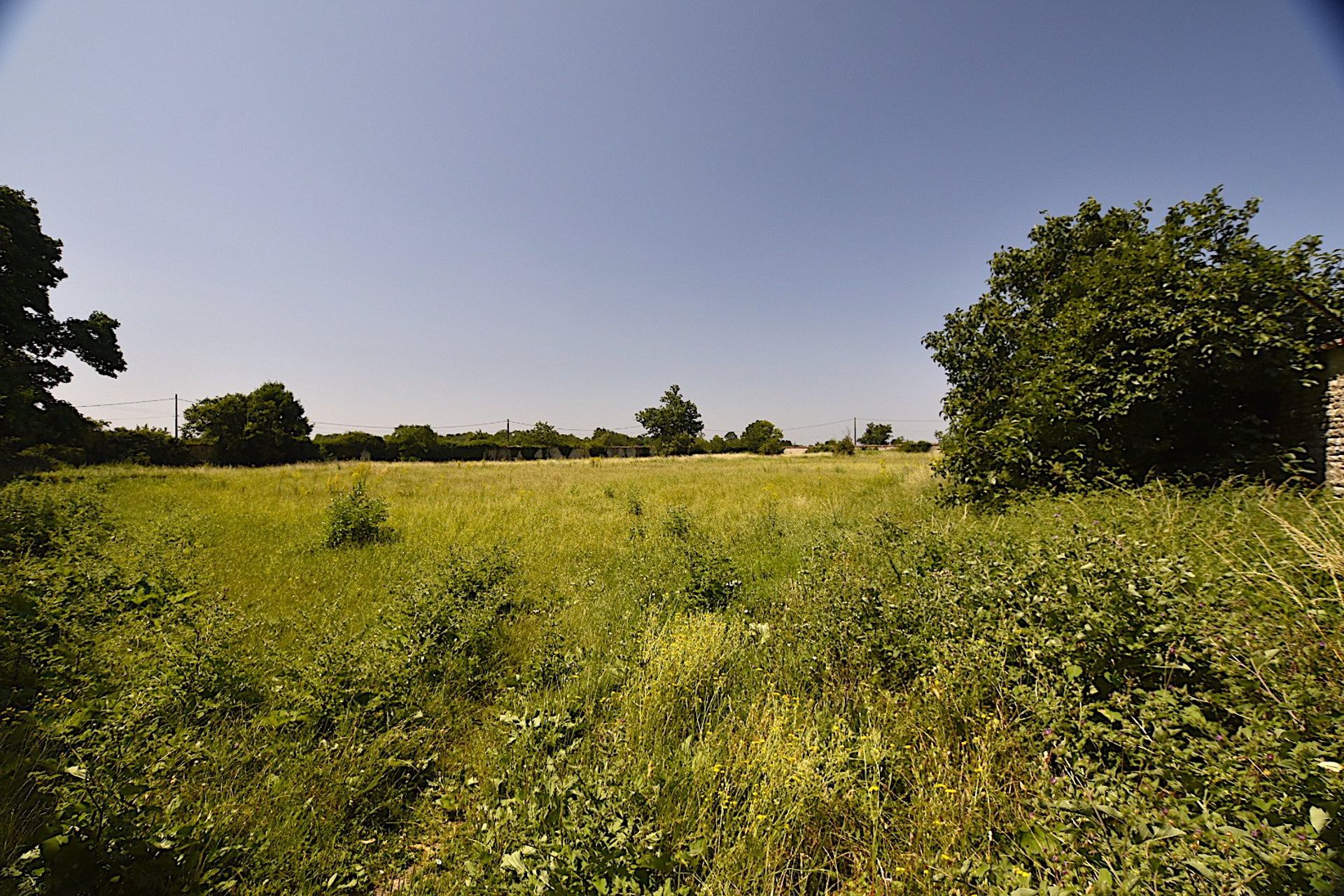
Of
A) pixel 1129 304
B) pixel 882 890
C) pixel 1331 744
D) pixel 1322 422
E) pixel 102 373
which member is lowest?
Answer: pixel 882 890

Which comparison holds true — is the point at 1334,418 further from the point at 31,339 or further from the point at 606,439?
the point at 606,439

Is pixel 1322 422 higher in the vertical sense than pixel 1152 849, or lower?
higher

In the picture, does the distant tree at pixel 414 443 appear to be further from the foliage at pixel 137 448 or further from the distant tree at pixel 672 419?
the distant tree at pixel 672 419

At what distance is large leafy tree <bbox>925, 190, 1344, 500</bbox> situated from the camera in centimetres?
682

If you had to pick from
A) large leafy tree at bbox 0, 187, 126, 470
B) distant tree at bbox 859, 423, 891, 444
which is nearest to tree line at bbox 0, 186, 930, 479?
large leafy tree at bbox 0, 187, 126, 470

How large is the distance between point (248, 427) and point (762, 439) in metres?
54.8

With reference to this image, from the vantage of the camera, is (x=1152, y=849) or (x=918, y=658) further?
(x=918, y=658)

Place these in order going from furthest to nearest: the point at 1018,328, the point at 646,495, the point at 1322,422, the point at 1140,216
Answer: the point at 646,495
the point at 1018,328
the point at 1140,216
the point at 1322,422

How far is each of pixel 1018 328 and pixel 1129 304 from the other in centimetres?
314

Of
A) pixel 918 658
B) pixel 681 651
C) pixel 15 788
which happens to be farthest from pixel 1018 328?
pixel 15 788

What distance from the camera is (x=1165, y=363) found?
700 centimetres

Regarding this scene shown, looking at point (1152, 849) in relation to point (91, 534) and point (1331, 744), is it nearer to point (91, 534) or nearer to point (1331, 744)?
point (1331, 744)

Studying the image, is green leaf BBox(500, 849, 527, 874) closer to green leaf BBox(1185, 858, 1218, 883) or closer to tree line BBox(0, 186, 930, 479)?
green leaf BBox(1185, 858, 1218, 883)

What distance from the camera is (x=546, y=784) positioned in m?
2.32
